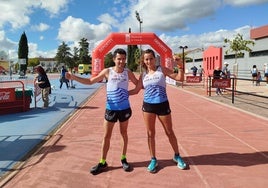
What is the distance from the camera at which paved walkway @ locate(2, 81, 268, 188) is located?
4.94 metres

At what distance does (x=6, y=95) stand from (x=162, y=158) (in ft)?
25.0

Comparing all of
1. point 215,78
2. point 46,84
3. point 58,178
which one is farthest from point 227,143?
point 215,78

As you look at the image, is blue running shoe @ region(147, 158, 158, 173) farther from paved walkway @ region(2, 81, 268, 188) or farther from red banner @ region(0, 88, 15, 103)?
red banner @ region(0, 88, 15, 103)

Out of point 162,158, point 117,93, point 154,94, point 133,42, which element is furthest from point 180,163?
point 133,42

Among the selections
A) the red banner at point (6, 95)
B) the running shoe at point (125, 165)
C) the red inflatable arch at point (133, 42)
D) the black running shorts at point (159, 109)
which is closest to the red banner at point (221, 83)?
the red inflatable arch at point (133, 42)

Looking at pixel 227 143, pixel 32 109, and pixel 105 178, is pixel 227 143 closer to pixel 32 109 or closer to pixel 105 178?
pixel 105 178

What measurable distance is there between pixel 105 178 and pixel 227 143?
3231mm

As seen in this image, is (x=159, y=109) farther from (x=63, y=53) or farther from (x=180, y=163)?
(x=63, y=53)

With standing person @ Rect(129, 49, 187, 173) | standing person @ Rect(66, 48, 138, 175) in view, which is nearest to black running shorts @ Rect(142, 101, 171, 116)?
standing person @ Rect(129, 49, 187, 173)

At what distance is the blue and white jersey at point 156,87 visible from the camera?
5.31 metres

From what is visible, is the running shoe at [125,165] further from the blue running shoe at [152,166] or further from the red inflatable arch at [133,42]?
the red inflatable arch at [133,42]

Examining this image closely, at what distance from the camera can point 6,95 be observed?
11844 millimetres

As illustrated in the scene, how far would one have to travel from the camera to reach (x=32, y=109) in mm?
13086

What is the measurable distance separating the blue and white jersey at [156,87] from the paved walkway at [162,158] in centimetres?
112
